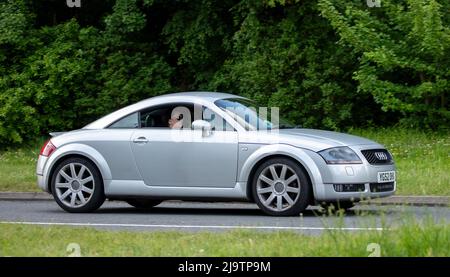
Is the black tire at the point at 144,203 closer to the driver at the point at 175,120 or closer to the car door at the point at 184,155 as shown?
the car door at the point at 184,155

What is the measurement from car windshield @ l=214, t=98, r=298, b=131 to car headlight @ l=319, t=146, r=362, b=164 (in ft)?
3.41

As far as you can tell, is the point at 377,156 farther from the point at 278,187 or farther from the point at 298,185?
the point at 278,187

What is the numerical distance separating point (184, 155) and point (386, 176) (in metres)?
2.46

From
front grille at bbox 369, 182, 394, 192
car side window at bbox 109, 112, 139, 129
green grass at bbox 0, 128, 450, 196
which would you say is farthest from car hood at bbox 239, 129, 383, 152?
green grass at bbox 0, 128, 450, 196

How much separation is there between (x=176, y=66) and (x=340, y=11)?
227 inches

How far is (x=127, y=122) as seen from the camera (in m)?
15.0

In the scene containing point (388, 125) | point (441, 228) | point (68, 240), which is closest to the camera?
point (441, 228)

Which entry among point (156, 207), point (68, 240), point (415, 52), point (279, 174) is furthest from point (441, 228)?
point (415, 52)

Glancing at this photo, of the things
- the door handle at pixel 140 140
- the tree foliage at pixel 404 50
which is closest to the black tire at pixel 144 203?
the door handle at pixel 140 140

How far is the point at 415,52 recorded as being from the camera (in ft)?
78.0

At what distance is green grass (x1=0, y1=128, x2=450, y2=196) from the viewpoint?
17109 millimetres

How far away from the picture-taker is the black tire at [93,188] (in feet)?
48.4

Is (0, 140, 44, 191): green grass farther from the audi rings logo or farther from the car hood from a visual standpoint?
the audi rings logo
